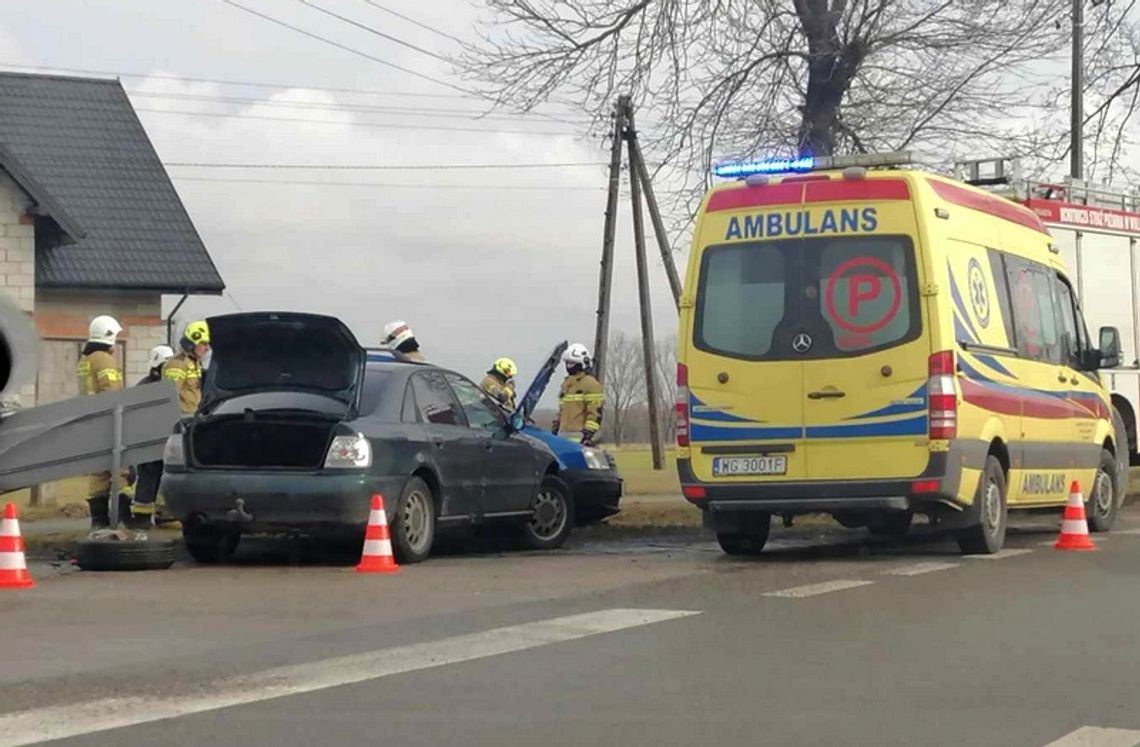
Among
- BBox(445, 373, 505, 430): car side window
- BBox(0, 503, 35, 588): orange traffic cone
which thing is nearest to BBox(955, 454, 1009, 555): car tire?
BBox(445, 373, 505, 430): car side window

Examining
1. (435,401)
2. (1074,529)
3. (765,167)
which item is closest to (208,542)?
A: (435,401)

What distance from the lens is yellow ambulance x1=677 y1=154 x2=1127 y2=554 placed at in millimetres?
13008

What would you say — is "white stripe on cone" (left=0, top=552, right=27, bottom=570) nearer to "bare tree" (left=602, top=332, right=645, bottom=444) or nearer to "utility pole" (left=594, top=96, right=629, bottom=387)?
"utility pole" (left=594, top=96, right=629, bottom=387)

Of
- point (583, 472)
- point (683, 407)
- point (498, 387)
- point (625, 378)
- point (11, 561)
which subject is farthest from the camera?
point (625, 378)

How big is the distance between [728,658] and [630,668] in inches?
22.3

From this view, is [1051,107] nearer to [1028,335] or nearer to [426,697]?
[1028,335]

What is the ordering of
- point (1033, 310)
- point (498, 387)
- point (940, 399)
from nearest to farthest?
point (940, 399)
point (1033, 310)
point (498, 387)

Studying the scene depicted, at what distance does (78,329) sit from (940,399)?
65.1 ft

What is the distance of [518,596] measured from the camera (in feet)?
36.7

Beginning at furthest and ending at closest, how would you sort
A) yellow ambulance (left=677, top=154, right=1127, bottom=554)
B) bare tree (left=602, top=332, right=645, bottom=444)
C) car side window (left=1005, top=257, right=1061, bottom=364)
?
bare tree (left=602, top=332, right=645, bottom=444), car side window (left=1005, top=257, right=1061, bottom=364), yellow ambulance (left=677, top=154, right=1127, bottom=554)

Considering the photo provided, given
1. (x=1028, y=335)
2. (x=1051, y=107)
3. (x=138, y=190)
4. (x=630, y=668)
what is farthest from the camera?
(x=138, y=190)

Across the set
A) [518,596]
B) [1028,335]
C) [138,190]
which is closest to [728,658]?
[518,596]

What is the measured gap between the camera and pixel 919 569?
12828mm

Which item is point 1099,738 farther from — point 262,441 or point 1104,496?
point 1104,496
